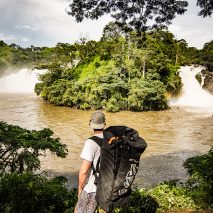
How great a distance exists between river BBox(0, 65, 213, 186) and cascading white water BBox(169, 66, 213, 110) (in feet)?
10.1

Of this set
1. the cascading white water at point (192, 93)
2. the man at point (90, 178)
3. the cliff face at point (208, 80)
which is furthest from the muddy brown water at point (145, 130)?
the man at point (90, 178)

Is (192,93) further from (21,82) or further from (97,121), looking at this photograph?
(97,121)

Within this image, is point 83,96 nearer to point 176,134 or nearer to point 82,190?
point 176,134

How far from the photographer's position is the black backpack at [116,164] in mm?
3342

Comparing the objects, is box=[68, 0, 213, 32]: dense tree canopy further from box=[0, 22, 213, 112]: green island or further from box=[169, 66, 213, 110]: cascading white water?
box=[169, 66, 213, 110]: cascading white water

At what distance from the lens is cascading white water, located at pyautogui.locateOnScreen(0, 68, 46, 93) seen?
171 ft

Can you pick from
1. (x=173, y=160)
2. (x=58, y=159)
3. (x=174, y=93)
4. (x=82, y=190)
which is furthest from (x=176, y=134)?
(x=82, y=190)

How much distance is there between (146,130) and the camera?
24141mm

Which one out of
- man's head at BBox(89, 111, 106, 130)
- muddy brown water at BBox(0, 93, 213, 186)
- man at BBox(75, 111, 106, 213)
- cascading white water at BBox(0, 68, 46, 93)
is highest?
man's head at BBox(89, 111, 106, 130)

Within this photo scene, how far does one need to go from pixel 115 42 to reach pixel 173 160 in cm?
2639

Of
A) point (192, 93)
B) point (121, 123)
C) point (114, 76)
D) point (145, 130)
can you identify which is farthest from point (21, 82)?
point (145, 130)

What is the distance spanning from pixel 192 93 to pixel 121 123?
16.0m

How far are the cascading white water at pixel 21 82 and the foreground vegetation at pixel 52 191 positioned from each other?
148ft

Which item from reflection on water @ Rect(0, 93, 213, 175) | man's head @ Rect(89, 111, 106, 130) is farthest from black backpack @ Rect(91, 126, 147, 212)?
reflection on water @ Rect(0, 93, 213, 175)
